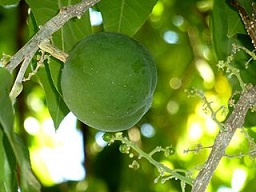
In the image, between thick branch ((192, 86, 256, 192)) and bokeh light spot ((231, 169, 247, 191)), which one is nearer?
thick branch ((192, 86, 256, 192))

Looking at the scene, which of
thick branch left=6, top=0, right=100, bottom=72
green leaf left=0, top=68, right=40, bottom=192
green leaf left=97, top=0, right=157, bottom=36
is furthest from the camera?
green leaf left=97, top=0, right=157, bottom=36

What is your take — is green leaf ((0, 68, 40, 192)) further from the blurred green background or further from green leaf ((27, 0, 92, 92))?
the blurred green background

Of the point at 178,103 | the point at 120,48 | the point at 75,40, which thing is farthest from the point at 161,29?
the point at 120,48

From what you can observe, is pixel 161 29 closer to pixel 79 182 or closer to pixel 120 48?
pixel 79 182

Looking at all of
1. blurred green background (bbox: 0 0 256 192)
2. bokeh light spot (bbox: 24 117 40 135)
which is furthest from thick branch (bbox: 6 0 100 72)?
bokeh light spot (bbox: 24 117 40 135)

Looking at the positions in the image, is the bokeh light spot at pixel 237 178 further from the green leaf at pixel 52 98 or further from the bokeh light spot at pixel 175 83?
the green leaf at pixel 52 98

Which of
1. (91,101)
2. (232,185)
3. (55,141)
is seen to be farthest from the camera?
(55,141)
